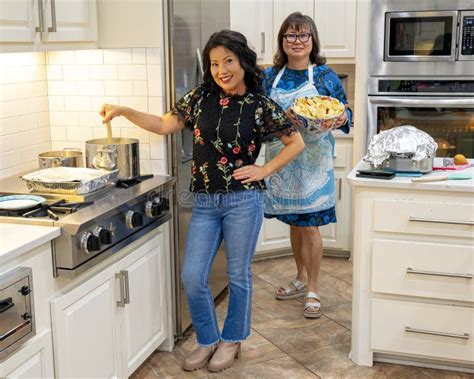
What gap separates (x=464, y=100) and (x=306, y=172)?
112 cm

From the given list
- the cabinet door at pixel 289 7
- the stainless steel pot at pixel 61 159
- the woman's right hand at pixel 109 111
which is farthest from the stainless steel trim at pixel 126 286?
the cabinet door at pixel 289 7

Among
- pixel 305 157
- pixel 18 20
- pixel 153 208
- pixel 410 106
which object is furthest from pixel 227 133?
pixel 410 106

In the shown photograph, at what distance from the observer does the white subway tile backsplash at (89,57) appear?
288 centimetres

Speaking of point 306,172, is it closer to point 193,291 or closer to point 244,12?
point 193,291

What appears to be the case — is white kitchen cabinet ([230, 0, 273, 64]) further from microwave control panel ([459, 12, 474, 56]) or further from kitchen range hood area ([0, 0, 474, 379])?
microwave control panel ([459, 12, 474, 56])

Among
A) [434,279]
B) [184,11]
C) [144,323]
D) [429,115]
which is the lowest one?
[144,323]

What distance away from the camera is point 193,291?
2.80 metres

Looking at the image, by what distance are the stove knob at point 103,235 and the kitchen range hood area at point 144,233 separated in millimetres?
10

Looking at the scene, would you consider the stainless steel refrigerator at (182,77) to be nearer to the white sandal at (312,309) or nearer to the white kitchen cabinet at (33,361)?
the white sandal at (312,309)

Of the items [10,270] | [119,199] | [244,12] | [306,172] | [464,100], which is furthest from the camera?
[244,12]

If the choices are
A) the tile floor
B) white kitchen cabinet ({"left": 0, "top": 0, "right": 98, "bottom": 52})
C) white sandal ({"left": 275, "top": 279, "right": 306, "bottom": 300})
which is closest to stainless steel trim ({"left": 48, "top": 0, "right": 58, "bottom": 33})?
white kitchen cabinet ({"left": 0, "top": 0, "right": 98, "bottom": 52})

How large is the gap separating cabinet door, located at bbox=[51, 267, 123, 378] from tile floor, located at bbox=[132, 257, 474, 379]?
45 cm

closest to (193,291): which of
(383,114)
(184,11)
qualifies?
(184,11)

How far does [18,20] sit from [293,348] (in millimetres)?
1854
